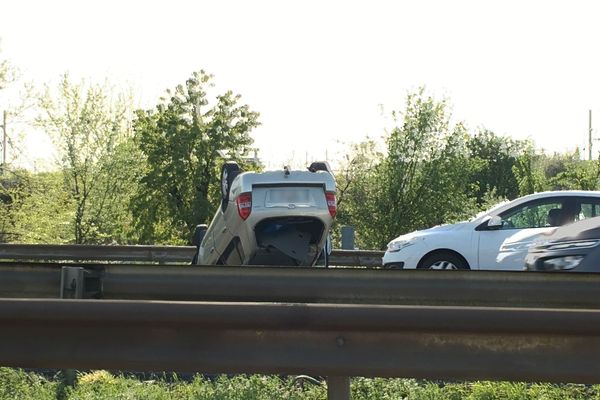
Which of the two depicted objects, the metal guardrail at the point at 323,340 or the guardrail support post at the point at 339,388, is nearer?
the metal guardrail at the point at 323,340

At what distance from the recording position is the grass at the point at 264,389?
5.50 metres

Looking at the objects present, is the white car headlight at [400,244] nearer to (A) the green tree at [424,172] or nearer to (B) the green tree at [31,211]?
(B) the green tree at [31,211]

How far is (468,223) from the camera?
13.1m

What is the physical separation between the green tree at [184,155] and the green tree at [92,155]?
334 cm

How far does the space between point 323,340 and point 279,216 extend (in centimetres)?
537

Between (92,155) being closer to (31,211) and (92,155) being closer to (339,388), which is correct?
(31,211)

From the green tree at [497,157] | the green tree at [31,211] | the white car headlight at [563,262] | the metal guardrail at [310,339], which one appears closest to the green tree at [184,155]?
the green tree at [31,211]

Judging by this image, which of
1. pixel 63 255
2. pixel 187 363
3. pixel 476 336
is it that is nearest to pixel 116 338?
pixel 187 363

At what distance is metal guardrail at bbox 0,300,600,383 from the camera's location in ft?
12.5

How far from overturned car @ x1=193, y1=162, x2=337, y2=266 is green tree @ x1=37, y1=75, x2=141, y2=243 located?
27759mm

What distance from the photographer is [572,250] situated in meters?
9.58

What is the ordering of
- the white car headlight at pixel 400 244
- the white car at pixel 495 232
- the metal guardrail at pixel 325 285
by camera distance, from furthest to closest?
Result: the white car headlight at pixel 400 244, the white car at pixel 495 232, the metal guardrail at pixel 325 285

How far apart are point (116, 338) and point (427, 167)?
33.5 meters

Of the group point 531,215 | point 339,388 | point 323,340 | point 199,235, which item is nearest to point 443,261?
point 531,215
